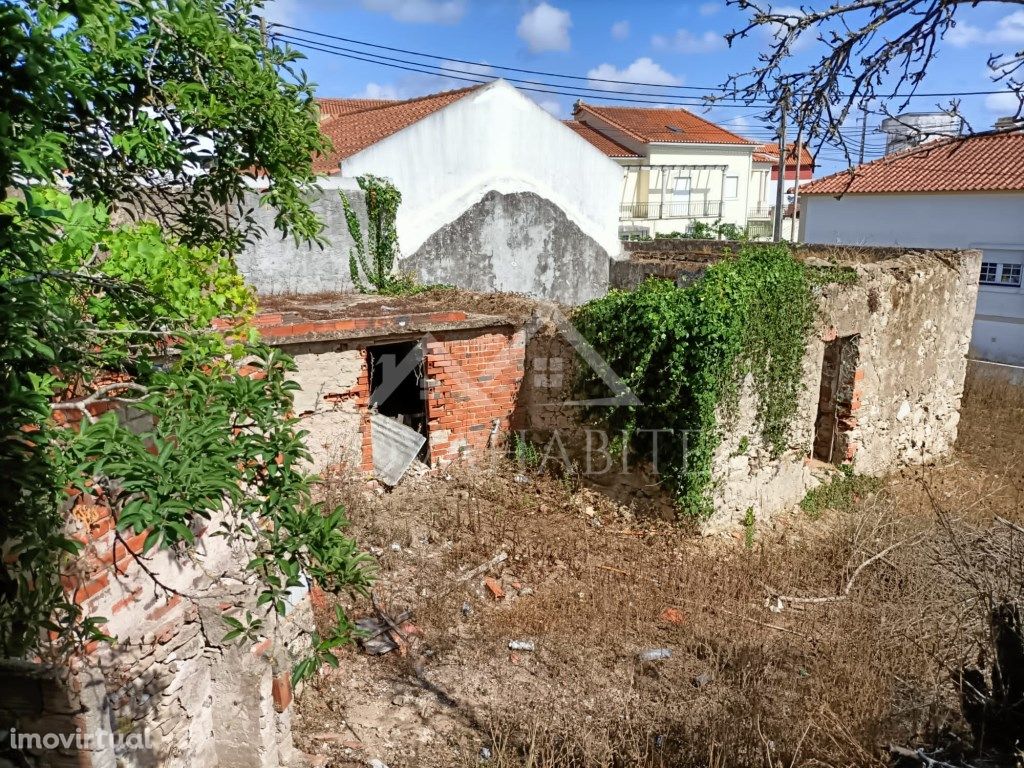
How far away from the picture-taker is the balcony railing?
31.2 meters

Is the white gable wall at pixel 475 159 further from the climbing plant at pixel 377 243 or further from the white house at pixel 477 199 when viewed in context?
the climbing plant at pixel 377 243

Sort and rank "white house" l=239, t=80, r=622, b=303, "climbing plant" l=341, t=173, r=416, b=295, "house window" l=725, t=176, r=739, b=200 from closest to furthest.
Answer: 1. "white house" l=239, t=80, r=622, b=303
2. "climbing plant" l=341, t=173, r=416, b=295
3. "house window" l=725, t=176, r=739, b=200

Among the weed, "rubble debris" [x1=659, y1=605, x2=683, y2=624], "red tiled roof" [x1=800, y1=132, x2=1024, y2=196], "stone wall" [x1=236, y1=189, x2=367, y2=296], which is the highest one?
"red tiled roof" [x1=800, y1=132, x2=1024, y2=196]

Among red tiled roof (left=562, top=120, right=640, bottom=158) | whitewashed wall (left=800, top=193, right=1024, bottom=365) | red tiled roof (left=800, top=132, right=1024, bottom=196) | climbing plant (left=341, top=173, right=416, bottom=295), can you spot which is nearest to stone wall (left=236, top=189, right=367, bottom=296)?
climbing plant (left=341, top=173, right=416, bottom=295)

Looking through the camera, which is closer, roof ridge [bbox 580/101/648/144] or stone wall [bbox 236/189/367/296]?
stone wall [bbox 236/189/367/296]

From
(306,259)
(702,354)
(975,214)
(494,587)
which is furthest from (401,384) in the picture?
(975,214)

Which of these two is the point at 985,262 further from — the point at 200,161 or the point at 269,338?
the point at 200,161

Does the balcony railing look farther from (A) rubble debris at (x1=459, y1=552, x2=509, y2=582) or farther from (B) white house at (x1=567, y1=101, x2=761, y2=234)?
(A) rubble debris at (x1=459, y1=552, x2=509, y2=582)

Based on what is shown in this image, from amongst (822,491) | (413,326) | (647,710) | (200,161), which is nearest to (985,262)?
(822,491)

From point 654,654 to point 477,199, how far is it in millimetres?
9080

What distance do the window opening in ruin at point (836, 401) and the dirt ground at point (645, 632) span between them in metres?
0.98

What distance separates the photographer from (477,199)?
1248cm

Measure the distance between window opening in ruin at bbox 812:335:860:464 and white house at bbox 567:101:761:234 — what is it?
70.4 feet

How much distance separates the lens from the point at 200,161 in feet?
10.00
